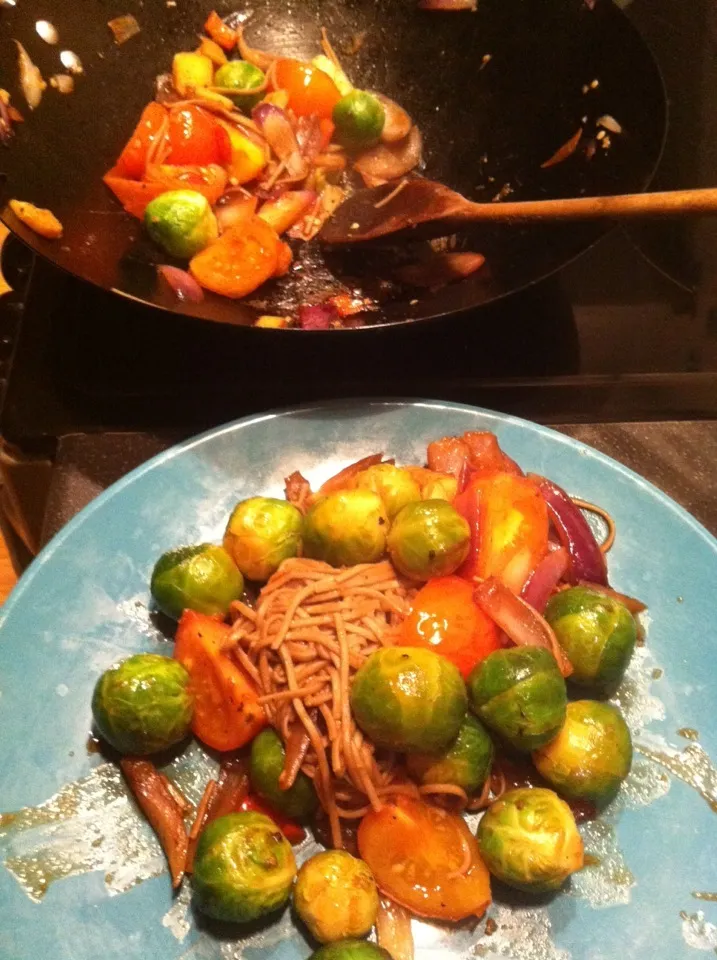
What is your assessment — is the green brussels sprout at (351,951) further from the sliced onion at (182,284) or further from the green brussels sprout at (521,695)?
the sliced onion at (182,284)

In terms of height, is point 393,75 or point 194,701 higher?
point 393,75

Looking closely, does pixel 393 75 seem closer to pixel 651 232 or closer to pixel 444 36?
pixel 444 36

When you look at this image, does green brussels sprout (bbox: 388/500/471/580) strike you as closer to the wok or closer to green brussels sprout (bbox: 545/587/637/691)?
green brussels sprout (bbox: 545/587/637/691)

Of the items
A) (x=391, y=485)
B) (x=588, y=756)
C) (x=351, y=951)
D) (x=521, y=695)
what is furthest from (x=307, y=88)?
(x=351, y=951)

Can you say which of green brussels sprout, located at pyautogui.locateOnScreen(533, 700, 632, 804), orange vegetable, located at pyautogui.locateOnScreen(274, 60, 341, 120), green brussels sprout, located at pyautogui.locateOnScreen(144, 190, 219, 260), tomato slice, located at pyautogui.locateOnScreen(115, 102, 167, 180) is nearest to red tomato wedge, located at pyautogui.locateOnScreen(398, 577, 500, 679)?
green brussels sprout, located at pyautogui.locateOnScreen(533, 700, 632, 804)

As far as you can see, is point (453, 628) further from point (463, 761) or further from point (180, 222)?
point (180, 222)

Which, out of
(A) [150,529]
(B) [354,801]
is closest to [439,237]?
(A) [150,529]

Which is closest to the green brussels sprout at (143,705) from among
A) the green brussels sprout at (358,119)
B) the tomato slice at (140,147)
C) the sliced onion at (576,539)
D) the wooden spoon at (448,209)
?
the sliced onion at (576,539)
